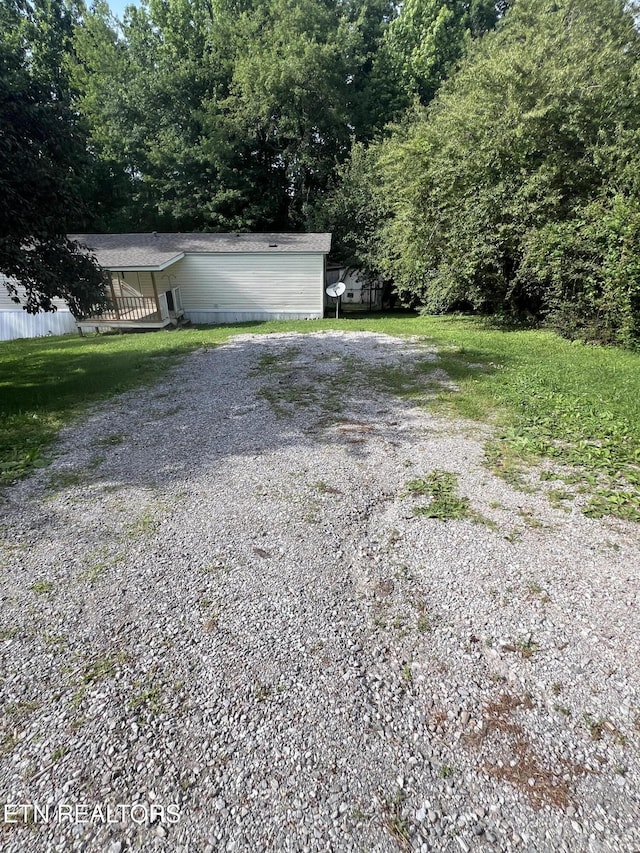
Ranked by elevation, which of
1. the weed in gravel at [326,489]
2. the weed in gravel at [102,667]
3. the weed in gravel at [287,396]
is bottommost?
the weed in gravel at [102,667]

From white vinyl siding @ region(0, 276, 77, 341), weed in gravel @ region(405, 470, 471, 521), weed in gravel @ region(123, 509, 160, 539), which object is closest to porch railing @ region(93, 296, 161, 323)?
white vinyl siding @ region(0, 276, 77, 341)

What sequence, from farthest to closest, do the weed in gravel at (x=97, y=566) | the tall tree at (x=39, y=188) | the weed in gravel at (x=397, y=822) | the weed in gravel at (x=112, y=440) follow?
the tall tree at (x=39, y=188) → the weed in gravel at (x=112, y=440) → the weed in gravel at (x=97, y=566) → the weed in gravel at (x=397, y=822)

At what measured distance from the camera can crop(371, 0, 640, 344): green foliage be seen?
9.05 meters

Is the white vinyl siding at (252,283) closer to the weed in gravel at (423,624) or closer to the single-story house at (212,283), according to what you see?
the single-story house at (212,283)

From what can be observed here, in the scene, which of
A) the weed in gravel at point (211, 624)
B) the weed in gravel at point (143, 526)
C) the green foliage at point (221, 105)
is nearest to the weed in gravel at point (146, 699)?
the weed in gravel at point (211, 624)

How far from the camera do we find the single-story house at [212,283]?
15156 mm

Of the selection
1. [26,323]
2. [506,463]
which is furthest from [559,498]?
[26,323]

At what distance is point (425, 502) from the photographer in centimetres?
373

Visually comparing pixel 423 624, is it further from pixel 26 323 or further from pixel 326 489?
pixel 26 323

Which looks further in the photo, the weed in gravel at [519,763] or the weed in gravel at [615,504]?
the weed in gravel at [615,504]

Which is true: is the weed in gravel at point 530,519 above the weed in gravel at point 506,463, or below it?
below

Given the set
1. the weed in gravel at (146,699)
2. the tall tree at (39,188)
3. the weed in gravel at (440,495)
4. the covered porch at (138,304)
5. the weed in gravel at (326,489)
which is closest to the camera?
the weed in gravel at (146,699)

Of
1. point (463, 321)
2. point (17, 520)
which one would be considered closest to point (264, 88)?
point (463, 321)

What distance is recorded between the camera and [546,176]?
32.1ft
